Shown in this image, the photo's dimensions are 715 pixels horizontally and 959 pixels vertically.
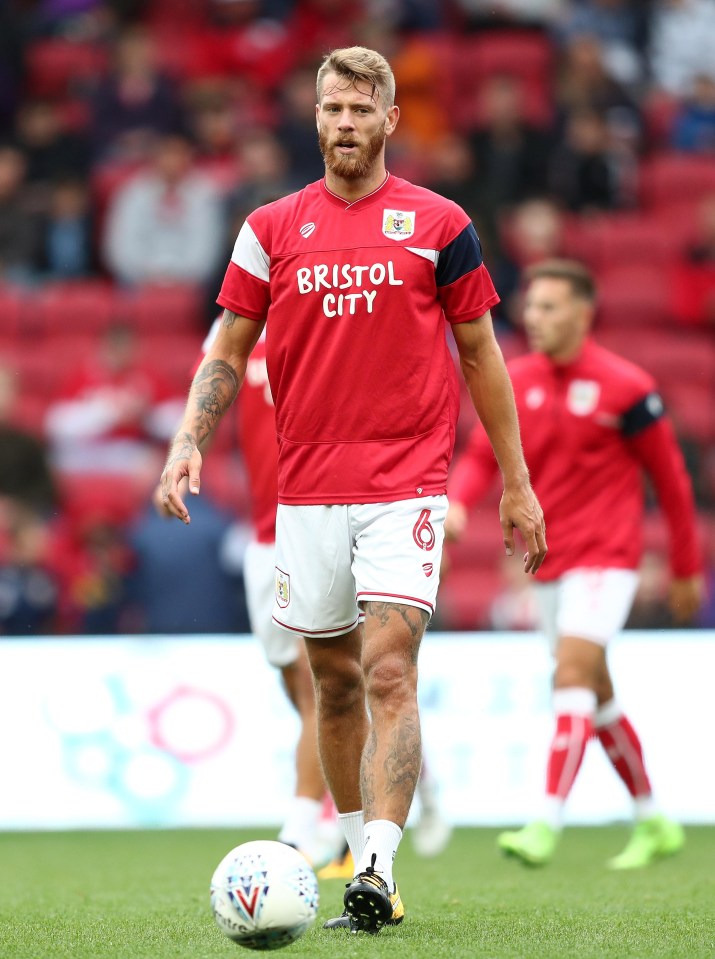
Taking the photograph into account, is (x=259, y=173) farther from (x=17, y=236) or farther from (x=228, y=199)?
(x=17, y=236)

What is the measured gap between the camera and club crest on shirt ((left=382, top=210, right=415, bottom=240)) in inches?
204

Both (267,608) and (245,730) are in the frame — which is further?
(245,730)

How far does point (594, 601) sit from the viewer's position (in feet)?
24.9

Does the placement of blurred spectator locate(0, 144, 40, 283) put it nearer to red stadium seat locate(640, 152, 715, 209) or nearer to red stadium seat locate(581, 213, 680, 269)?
red stadium seat locate(581, 213, 680, 269)

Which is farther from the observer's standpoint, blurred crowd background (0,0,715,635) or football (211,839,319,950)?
blurred crowd background (0,0,715,635)

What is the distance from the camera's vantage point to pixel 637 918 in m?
5.54

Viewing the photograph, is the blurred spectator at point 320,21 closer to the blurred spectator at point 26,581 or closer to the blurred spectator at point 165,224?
the blurred spectator at point 165,224

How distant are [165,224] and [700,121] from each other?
5157 millimetres

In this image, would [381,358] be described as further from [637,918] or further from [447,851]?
[447,851]

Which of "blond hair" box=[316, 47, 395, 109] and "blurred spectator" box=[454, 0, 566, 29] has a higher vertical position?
"blurred spectator" box=[454, 0, 566, 29]

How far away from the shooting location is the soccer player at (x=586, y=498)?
7.55 m

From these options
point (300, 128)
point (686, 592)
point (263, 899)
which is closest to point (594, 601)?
point (686, 592)

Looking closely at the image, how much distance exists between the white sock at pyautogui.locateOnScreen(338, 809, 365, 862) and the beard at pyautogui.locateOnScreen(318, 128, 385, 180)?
6.74 ft

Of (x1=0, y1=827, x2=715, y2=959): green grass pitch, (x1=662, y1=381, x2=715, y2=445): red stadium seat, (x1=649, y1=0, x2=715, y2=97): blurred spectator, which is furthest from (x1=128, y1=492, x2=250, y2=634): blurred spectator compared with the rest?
(x1=649, y1=0, x2=715, y2=97): blurred spectator
